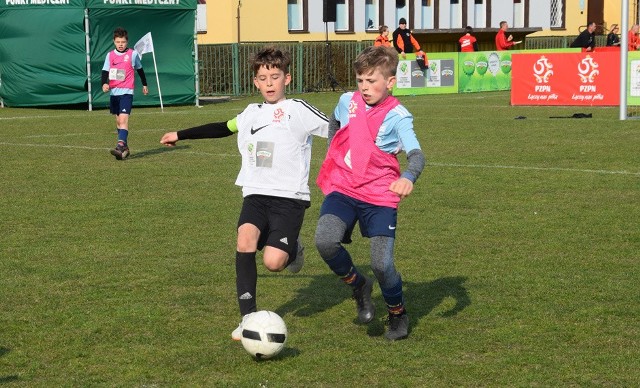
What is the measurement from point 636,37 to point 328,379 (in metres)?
33.9

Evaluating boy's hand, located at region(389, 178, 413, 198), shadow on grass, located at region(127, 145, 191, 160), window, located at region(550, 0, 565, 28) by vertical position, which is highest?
window, located at region(550, 0, 565, 28)

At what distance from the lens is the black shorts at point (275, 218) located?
21.3 ft

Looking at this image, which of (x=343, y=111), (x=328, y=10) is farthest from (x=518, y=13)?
(x=343, y=111)

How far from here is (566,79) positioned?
1069 inches

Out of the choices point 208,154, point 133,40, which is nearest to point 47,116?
point 133,40

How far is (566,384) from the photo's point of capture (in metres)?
5.50

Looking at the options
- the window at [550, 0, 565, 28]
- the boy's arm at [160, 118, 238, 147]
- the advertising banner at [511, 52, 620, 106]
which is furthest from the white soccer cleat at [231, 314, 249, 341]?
the window at [550, 0, 565, 28]

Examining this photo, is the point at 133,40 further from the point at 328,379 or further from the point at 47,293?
the point at 328,379

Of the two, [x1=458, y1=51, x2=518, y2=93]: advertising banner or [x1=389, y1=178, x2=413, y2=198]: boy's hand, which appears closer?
[x1=389, y1=178, x2=413, y2=198]: boy's hand

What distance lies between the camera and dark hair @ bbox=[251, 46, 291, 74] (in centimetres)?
649

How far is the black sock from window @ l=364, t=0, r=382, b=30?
44538 mm

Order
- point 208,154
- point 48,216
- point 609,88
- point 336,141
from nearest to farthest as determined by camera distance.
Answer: point 336,141 → point 48,216 → point 208,154 → point 609,88

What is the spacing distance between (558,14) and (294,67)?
2472 cm

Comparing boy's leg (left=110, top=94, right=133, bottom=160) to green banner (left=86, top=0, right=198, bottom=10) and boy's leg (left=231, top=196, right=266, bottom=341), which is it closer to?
boy's leg (left=231, top=196, right=266, bottom=341)
